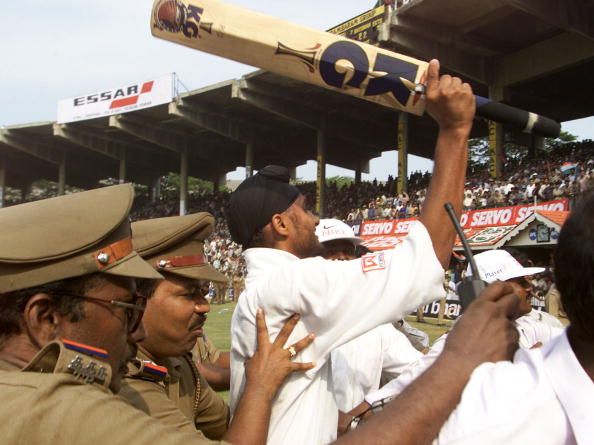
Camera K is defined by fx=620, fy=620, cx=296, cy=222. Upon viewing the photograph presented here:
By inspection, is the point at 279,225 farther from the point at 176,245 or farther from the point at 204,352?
the point at 204,352

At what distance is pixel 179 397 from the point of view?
2.15 meters

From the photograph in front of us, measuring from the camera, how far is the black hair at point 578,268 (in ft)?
3.58

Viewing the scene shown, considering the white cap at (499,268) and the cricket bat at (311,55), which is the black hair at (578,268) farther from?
the white cap at (499,268)

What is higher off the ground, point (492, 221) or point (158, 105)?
point (158, 105)

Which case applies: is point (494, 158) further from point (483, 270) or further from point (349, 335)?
point (349, 335)

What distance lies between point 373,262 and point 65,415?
2.96ft

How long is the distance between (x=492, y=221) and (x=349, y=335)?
17.0 metres

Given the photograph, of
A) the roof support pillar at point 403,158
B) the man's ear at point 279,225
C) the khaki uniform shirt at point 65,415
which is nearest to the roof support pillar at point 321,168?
the roof support pillar at point 403,158

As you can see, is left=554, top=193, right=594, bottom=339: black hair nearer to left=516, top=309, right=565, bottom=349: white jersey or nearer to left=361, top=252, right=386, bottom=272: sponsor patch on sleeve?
left=361, top=252, right=386, bottom=272: sponsor patch on sleeve

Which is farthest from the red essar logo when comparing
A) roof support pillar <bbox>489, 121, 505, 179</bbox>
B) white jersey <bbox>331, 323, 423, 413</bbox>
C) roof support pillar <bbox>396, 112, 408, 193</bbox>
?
white jersey <bbox>331, 323, 423, 413</bbox>

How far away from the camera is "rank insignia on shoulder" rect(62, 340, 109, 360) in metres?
1.22

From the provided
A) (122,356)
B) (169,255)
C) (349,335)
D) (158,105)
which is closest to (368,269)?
(349,335)

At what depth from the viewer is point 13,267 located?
1245mm

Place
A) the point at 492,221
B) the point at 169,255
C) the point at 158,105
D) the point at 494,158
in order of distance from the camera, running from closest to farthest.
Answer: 1. the point at 169,255
2. the point at 492,221
3. the point at 494,158
4. the point at 158,105
